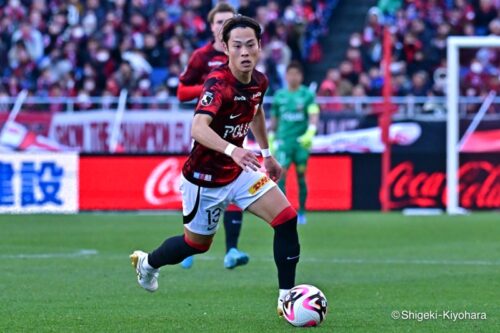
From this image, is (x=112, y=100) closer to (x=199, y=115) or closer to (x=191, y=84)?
(x=191, y=84)

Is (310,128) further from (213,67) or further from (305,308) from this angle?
(305,308)

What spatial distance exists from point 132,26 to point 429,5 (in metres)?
6.65

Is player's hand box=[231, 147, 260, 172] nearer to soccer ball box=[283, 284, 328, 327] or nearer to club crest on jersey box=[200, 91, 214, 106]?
club crest on jersey box=[200, 91, 214, 106]

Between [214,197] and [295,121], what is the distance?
9942 millimetres

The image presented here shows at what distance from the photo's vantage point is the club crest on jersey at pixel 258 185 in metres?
8.45

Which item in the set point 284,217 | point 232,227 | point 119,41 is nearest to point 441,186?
point 119,41

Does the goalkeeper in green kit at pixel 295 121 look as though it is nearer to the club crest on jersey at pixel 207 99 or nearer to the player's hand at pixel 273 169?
the player's hand at pixel 273 169

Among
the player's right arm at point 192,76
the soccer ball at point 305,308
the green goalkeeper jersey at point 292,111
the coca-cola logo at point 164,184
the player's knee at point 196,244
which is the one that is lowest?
the coca-cola logo at point 164,184

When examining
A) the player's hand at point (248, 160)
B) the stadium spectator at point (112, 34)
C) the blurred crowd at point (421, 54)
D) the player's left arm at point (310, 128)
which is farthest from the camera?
the stadium spectator at point (112, 34)

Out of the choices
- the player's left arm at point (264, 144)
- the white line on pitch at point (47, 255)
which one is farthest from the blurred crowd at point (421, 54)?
Result: the player's left arm at point (264, 144)

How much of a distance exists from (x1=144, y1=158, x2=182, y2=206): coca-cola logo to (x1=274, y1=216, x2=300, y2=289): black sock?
12.2 meters

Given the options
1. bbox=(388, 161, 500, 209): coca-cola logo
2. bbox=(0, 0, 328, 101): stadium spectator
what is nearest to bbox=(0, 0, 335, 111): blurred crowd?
bbox=(0, 0, 328, 101): stadium spectator

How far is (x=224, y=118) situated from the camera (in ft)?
27.4

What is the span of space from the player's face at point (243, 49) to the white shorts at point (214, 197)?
2.44 ft
